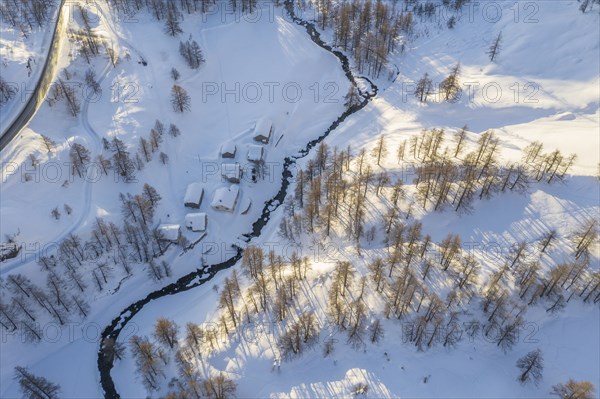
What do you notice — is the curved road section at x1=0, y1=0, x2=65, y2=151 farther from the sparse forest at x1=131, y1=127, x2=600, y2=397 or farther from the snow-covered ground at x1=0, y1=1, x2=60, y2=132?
the sparse forest at x1=131, y1=127, x2=600, y2=397

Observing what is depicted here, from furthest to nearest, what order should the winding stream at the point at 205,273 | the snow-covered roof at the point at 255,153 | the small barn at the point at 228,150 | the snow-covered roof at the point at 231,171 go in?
the small barn at the point at 228,150 < the snow-covered roof at the point at 255,153 < the snow-covered roof at the point at 231,171 < the winding stream at the point at 205,273

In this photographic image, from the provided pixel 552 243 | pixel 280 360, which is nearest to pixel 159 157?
pixel 280 360

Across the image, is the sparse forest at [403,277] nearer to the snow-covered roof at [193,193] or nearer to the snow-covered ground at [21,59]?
the snow-covered roof at [193,193]

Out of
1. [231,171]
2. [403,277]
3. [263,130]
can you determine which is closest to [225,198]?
[231,171]

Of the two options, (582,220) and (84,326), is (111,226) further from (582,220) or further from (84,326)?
(582,220)

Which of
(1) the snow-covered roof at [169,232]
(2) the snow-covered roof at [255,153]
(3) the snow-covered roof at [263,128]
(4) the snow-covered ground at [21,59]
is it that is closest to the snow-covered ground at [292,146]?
(1) the snow-covered roof at [169,232]

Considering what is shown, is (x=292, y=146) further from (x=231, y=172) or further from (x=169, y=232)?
(x=169, y=232)

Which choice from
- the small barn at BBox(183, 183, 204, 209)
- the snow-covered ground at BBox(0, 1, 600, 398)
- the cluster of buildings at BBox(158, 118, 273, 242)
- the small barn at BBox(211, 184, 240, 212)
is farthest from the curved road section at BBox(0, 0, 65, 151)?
the small barn at BBox(211, 184, 240, 212)
